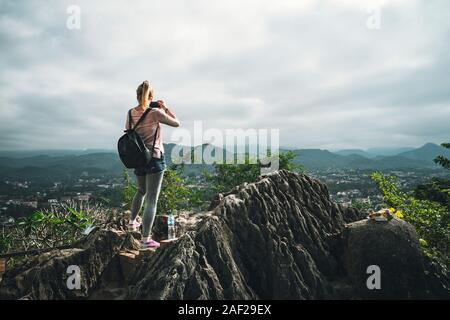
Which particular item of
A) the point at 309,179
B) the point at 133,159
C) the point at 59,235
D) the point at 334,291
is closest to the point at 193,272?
the point at 133,159

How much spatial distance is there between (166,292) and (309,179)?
18.4ft

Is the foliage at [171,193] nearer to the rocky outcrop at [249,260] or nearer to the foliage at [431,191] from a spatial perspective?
the rocky outcrop at [249,260]

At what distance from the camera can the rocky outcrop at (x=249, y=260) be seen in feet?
20.5

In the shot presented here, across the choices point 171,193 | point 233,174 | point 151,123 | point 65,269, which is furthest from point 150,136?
point 233,174

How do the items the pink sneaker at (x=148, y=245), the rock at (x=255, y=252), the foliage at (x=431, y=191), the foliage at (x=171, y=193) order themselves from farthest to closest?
1. the foliage at (x=171, y=193)
2. the foliage at (x=431, y=191)
3. the pink sneaker at (x=148, y=245)
4. the rock at (x=255, y=252)

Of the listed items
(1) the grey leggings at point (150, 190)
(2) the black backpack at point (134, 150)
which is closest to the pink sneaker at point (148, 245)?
(1) the grey leggings at point (150, 190)

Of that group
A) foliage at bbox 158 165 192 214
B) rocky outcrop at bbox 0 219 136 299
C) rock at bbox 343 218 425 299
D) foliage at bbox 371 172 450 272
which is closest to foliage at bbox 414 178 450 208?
foliage at bbox 371 172 450 272

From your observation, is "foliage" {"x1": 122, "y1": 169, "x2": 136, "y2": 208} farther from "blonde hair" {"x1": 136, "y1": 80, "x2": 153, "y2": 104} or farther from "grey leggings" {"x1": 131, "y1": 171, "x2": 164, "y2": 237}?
"blonde hair" {"x1": 136, "y1": 80, "x2": 153, "y2": 104}

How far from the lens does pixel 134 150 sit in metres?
6.29

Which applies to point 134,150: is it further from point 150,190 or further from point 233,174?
point 233,174

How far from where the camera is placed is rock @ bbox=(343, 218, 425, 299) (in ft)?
24.6

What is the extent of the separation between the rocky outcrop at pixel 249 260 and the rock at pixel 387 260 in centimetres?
2

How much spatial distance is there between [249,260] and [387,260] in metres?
3.18

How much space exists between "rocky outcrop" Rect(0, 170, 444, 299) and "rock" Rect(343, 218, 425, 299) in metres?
0.02
